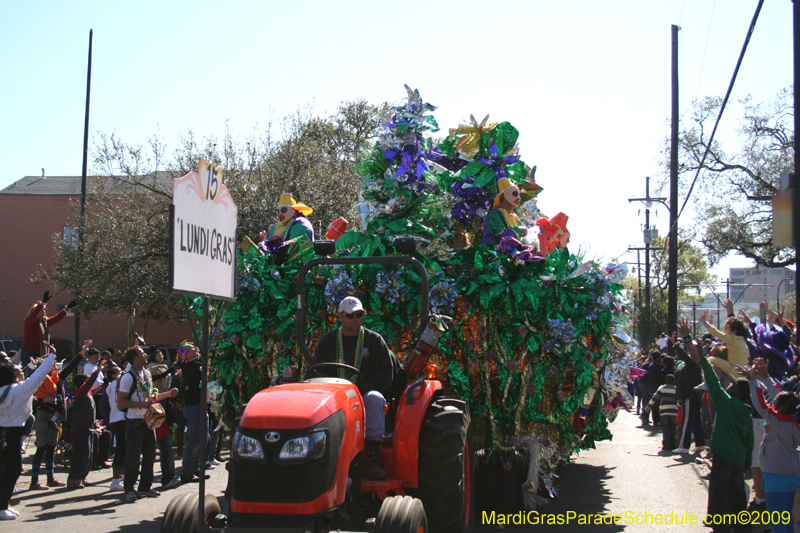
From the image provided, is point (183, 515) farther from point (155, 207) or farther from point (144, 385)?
point (155, 207)

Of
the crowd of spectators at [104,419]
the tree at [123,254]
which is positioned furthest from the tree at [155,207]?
the crowd of spectators at [104,419]

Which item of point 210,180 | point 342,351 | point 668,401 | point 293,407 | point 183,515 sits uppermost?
point 210,180

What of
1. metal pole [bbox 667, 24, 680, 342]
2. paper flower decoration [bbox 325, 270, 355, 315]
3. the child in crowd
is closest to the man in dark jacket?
metal pole [bbox 667, 24, 680, 342]

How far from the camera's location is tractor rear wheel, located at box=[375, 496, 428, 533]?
413 centimetres

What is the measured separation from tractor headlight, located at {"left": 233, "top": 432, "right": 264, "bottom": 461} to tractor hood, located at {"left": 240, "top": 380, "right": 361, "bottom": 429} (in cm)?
8

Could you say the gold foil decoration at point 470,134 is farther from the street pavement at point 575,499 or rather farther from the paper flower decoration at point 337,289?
the street pavement at point 575,499

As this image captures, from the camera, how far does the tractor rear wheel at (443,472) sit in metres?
5.18

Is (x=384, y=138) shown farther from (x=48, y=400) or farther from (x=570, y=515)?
(x=48, y=400)

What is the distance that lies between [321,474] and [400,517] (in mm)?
532

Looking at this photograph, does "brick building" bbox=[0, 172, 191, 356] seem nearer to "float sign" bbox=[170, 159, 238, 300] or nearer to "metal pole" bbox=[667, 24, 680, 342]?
"metal pole" bbox=[667, 24, 680, 342]

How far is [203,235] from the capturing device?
4.41 metres

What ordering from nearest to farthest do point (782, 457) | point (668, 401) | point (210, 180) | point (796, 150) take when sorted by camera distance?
point (210, 180) → point (782, 457) → point (796, 150) → point (668, 401)

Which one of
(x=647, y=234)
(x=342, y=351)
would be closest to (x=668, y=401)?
(x=342, y=351)

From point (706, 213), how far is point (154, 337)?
24914 millimetres
